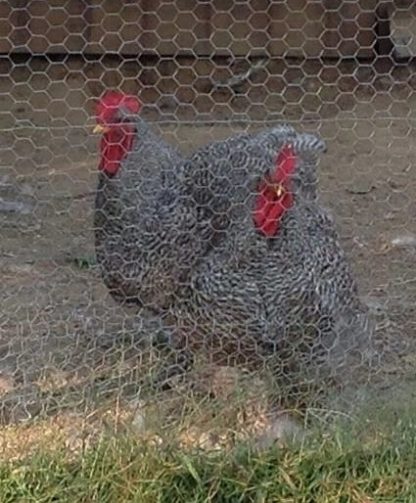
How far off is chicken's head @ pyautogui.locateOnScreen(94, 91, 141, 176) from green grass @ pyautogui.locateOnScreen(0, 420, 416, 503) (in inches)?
35.3

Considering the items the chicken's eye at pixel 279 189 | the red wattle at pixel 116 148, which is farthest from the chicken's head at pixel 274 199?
the red wattle at pixel 116 148

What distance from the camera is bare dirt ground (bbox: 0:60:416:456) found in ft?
11.0

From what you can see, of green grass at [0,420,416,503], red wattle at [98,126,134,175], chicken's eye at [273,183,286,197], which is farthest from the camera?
red wattle at [98,126,134,175]

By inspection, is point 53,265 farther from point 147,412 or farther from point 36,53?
point 36,53

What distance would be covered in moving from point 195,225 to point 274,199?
278mm

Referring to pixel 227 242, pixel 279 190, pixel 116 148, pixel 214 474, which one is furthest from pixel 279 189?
pixel 214 474

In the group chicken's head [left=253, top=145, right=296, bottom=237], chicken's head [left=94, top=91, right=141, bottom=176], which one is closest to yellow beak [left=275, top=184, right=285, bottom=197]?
chicken's head [left=253, top=145, right=296, bottom=237]

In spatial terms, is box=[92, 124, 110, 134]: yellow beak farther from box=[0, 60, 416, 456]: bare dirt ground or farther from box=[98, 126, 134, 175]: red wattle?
box=[0, 60, 416, 456]: bare dirt ground

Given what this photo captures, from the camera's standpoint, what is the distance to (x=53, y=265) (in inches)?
167

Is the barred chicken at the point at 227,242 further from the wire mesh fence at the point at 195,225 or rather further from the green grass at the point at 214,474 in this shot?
the green grass at the point at 214,474

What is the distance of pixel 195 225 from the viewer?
316 cm

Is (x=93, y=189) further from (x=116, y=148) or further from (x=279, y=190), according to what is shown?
(x=279, y=190)

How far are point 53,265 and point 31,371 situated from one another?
38.3 inches

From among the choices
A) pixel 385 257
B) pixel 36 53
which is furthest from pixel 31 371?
pixel 36 53
